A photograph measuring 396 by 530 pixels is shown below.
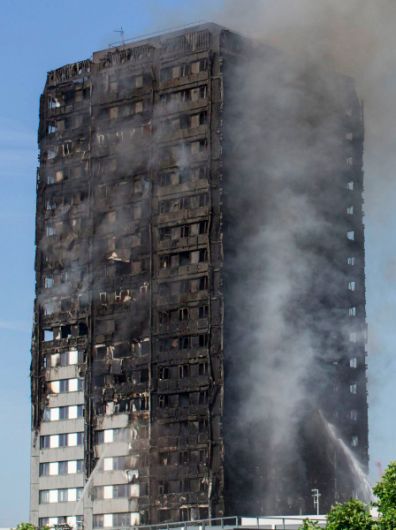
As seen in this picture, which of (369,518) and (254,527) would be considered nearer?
(369,518)

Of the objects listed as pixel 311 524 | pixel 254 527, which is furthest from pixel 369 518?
pixel 254 527

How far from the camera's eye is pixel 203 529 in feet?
567

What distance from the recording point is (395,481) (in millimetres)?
165875

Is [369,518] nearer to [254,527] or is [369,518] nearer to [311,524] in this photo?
[311,524]

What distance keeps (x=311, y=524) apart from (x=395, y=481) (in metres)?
10.7

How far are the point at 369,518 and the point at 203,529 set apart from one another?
2056 cm

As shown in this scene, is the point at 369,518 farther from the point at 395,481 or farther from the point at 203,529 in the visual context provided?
the point at 203,529

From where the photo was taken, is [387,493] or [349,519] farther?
[387,493]

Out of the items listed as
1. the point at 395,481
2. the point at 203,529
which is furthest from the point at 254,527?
the point at 395,481

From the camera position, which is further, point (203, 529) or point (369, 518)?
point (203, 529)

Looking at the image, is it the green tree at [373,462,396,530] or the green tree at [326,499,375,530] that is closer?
the green tree at [326,499,375,530]

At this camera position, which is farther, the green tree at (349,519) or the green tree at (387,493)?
the green tree at (387,493)

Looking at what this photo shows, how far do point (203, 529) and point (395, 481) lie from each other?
793 inches

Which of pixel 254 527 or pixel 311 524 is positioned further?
pixel 254 527
